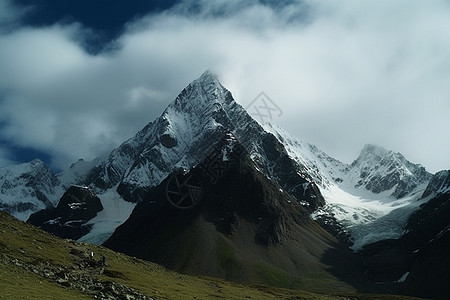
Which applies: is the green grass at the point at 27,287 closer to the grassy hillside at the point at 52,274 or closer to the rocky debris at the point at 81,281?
the grassy hillside at the point at 52,274

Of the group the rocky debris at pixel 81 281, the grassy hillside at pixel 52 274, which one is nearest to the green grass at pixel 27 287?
the grassy hillside at pixel 52 274

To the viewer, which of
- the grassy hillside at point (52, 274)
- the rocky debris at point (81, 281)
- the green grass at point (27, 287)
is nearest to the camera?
the green grass at point (27, 287)

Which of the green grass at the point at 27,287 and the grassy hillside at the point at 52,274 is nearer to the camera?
the green grass at the point at 27,287

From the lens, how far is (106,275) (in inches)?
3656

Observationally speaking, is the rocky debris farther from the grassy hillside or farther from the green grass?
the green grass

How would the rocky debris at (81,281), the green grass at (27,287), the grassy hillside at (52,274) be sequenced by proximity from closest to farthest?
the green grass at (27,287) → the grassy hillside at (52,274) → the rocky debris at (81,281)

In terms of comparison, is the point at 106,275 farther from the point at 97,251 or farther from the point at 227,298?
the point at 97,251

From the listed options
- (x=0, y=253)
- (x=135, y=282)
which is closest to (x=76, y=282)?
(x=0, y=253)

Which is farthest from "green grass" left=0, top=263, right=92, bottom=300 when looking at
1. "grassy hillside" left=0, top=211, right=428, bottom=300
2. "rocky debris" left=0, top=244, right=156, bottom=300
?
"rocky debris" left=0, top=244, right=156, bottom=300

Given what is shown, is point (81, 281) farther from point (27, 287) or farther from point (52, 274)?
point (27, 287)

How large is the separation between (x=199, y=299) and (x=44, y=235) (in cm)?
4507

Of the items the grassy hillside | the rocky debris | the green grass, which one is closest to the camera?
the green grass

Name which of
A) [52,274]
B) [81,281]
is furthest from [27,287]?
[81,281]

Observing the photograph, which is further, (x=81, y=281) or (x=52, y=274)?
(x=81, y=281)
